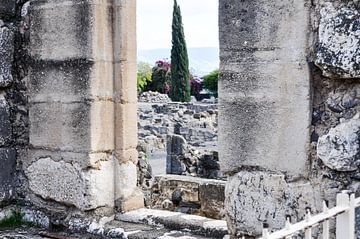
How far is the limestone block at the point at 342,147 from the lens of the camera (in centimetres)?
353

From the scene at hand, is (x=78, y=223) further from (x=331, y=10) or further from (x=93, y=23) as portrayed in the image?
(x=331, y=10)

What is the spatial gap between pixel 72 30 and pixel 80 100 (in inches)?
19.7

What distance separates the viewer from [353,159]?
11.6 feet

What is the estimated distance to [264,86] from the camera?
3809mm

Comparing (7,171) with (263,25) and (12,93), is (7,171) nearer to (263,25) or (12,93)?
(12,93)

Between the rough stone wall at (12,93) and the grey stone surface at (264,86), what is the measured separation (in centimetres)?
186

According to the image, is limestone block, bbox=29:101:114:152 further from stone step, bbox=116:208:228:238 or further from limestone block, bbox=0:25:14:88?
stone step, bbox=116:208:228:238

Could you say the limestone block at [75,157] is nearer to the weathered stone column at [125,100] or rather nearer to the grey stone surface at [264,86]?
the weathered stone column at [125,100]

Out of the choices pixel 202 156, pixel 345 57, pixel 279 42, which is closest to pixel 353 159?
pixel 345 57

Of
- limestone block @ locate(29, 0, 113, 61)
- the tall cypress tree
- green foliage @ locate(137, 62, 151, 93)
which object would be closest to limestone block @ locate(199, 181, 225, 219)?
limestone block @ locate(29, 0, 113, 61)

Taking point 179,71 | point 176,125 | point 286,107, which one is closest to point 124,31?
point 286,107

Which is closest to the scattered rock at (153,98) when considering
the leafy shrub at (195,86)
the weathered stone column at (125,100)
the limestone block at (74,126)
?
the leafy shrub at (195,86)

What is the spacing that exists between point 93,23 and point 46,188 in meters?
1.27

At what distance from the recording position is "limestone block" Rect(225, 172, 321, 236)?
3.70m
